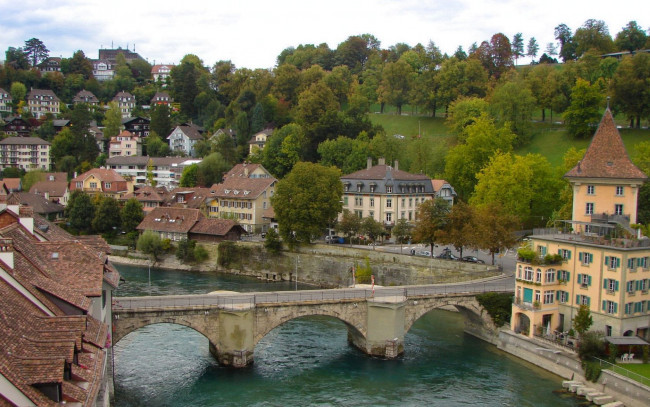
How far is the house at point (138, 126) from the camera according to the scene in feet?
444

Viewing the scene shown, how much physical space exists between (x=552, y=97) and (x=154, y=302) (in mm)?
67603

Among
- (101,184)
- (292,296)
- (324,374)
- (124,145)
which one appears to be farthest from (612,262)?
(124,145)

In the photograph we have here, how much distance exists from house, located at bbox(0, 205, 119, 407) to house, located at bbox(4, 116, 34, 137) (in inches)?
4532

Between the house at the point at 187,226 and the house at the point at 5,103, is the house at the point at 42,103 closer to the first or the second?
the house at the point at 5,103

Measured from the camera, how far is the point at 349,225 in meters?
69.9

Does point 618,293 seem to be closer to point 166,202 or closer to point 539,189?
point 539,189

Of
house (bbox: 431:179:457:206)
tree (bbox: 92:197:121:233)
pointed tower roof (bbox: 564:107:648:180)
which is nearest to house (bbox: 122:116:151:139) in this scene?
tree (bbox: 92:197:121:233)

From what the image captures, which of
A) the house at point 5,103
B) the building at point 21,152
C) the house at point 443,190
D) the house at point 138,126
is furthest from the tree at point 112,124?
the house at point 443,190

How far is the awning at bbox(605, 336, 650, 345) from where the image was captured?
38594 mm

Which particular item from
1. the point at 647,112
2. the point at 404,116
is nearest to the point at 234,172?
the point at 404,116

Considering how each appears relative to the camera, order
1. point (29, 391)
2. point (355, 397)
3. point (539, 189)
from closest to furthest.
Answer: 1. point (29, 391)
2. point (355, 397)
3. point (539, 189)

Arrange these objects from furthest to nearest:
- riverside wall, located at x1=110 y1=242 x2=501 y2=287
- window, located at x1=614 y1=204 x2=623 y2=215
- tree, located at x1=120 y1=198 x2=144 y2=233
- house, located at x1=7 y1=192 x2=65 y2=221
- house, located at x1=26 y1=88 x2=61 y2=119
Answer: house, located at x1=26 y1=88 x2=61 y2=119 → house, located at x1=7 y1=192 x2=65 y2=221 → tree, located at x1=120 y1=198 x2=144 y2=233 → riverside wall, located at x1=110 y1=242 x2=501 y2=287 → window, located at x1=614 y1=204 x2=623 y2=215

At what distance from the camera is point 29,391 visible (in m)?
15.1

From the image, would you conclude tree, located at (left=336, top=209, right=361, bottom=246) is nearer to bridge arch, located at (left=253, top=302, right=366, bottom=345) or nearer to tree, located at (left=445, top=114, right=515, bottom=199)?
tree, located at (left=445, top=114, right=515, bottom=199)
